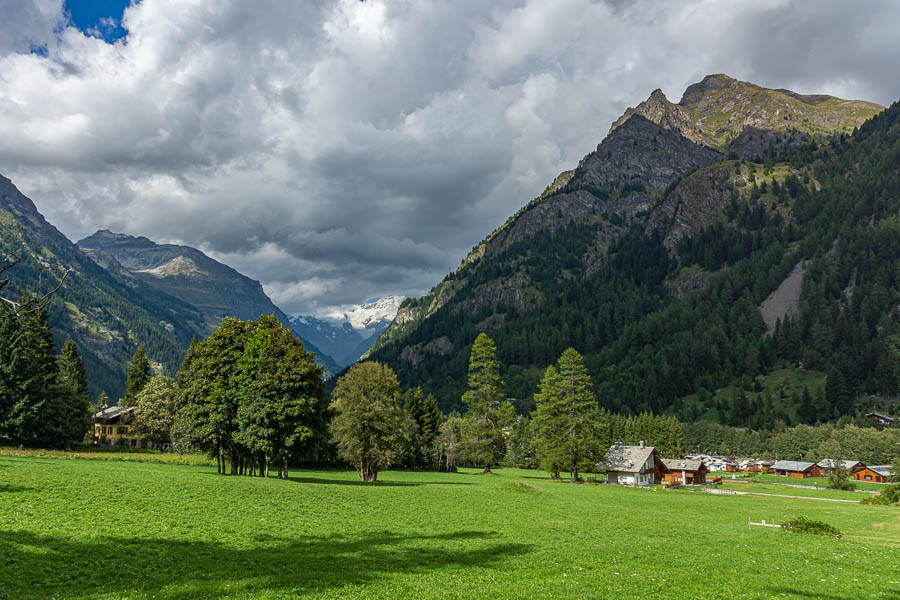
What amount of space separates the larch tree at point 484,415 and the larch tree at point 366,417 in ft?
96.2

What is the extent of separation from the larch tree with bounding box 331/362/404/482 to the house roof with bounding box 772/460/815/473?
148020 mm

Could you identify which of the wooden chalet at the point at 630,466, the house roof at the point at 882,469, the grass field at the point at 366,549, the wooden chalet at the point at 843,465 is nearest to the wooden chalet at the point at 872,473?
the house roof at the point at 882,469

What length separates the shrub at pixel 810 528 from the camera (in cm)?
3425

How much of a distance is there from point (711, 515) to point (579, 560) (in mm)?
30915

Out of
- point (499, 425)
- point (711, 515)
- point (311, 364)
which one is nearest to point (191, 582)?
point (311, 364)

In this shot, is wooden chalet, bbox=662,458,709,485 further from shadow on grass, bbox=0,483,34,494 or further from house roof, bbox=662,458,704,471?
shadow on grass, bbox=0,483,34,494

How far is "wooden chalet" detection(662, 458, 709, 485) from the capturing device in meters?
105

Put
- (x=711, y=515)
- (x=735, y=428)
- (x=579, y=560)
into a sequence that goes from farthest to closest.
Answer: (x=735, y=428), (x=711, y=515), (x=579, y=560)

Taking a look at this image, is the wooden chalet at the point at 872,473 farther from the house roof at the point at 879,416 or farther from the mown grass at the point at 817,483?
the house roof at the point at 879,416

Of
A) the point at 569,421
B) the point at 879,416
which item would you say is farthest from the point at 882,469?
the point at 569,421

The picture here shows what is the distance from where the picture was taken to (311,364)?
51719 millimetres

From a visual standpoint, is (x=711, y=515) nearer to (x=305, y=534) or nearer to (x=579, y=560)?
(x=579, y=560)

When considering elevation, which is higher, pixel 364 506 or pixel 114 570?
pixel 114 570

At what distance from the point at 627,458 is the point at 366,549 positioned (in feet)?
261
